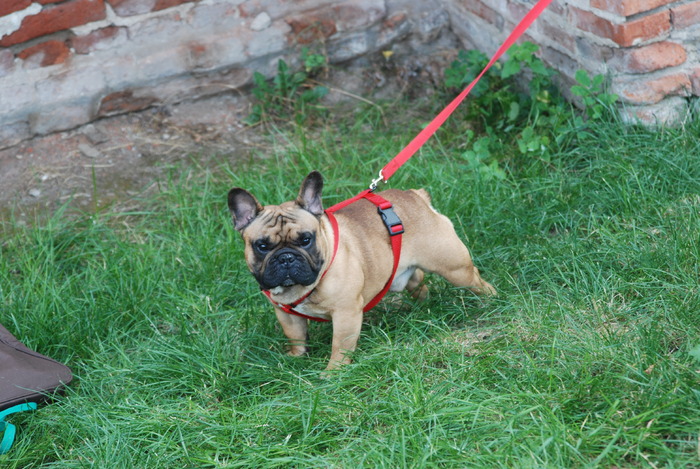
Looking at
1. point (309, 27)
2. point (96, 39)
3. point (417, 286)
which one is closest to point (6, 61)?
point (96, 39)

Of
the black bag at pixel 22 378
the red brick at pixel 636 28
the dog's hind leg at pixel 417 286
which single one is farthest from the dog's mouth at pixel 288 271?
the red brick at pixel 636 28

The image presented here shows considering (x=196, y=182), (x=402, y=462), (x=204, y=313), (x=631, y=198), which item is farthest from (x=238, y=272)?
(x=631, y=198)

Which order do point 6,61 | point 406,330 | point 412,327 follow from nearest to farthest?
point 412,327 → point 406,330 → point 6,61

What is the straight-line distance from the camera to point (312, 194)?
10.4 ft

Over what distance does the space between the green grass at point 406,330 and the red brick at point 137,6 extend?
1225 millimetres

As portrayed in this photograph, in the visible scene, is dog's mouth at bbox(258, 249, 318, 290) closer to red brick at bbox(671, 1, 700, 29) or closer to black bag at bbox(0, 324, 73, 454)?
black bag at bbox(0, 324, 73, 454)

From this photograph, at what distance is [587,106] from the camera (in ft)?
14.8

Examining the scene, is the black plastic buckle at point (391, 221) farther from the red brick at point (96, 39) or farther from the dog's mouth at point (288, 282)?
the red brick at point (96, 39)

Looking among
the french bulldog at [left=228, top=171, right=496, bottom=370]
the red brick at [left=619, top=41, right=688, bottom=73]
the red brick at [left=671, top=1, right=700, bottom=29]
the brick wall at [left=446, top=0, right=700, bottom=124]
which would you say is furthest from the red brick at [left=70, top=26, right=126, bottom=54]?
the red brick at [left=671, top=1, right=700, bottom=29]

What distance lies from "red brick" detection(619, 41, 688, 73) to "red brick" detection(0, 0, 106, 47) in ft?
11.3

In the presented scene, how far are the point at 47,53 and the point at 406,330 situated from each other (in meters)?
3.26

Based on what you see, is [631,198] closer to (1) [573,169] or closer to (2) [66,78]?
(1) [573,169]

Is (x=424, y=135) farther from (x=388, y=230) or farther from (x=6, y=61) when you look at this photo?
(x=6, y=61)

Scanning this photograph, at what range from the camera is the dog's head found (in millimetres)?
2979
